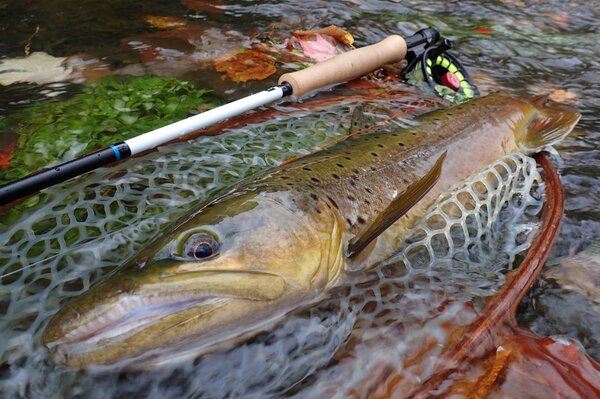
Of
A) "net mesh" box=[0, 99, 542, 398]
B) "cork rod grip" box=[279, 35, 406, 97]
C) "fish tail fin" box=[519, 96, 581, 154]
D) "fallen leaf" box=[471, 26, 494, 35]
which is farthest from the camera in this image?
"fallen leaf" box=[471, 26, 494, 35]

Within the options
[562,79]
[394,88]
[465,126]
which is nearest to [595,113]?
[562,79]

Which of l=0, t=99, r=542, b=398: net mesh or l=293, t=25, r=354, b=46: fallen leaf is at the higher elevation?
l=293, t=25, r=354, b=46: fallen leaf

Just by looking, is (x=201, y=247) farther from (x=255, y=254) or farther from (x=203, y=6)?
(x=203, y=6)

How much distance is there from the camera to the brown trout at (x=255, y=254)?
178 cm

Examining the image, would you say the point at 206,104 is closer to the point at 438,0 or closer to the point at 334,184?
the point at 334,184

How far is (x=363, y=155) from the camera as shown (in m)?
2.84

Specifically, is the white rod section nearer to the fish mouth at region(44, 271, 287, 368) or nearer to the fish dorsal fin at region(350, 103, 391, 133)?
the fish dorsal fin at region(350, 103, 391, 133)

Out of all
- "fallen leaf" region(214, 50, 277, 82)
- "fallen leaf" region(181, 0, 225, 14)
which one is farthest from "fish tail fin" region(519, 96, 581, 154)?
"fallen leaf" region(181, 0, 225, 14)

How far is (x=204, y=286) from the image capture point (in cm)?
189

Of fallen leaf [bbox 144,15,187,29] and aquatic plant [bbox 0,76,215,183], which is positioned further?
fallen leaf [bbox 144,15,187,29]

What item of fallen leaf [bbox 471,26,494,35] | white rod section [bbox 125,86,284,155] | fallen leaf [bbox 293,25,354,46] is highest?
white rod section [bbox 125,86,284,155]

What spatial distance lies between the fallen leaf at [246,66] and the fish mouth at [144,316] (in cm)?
298

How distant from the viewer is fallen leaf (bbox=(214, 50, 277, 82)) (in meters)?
4.59

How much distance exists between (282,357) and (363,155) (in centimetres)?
130
